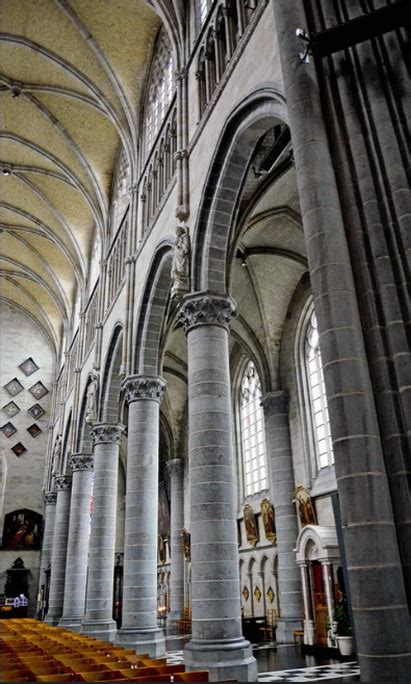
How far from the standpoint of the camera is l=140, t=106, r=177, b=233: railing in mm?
14711

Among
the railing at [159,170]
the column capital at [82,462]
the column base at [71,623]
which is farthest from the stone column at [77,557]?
the railing at [159,170]

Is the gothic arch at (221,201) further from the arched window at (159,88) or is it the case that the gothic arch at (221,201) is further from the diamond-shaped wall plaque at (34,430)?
the diamond-shaped wall plaque at (34,430)

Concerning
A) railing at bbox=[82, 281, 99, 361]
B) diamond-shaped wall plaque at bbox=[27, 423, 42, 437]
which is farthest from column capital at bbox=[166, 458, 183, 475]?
diamond-shaped wall plaque at bbox=[27, 423, 42, 437]

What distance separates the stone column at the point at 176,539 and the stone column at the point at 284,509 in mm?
8607

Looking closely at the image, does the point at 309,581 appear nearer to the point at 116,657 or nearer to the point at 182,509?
the point at 116,657

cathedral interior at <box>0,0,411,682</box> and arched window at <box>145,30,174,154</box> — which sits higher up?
arched window at <box>145,30,174,154</box>

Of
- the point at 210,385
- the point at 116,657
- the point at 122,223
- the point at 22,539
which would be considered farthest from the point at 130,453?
the point at 22,539

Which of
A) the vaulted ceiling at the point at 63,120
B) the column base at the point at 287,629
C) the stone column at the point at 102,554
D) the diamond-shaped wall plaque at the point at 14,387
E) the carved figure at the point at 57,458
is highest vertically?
the vaulted ceiling at the point at 63,120

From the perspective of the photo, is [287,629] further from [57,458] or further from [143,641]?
[57,458]

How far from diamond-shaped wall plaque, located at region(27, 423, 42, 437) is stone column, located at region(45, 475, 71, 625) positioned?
8718 millimetres

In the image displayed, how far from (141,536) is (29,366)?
24304 mm

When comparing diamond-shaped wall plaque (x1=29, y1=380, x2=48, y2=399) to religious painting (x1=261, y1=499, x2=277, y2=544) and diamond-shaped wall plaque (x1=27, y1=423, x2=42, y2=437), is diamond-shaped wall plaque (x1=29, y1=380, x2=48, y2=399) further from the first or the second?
religious painting (x1=261, y1=499, x2=277, y2=544)

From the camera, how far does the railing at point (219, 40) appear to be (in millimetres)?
10789

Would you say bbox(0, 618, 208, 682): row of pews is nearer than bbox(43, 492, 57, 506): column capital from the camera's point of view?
Yes
